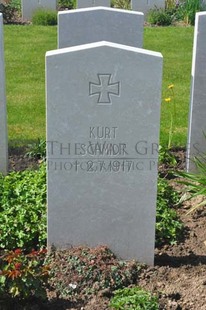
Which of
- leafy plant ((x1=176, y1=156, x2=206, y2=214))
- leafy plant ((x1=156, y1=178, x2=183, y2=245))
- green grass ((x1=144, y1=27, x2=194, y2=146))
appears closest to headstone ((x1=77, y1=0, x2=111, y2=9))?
green grass ((x1=144, y1=27, x2=194, y2=146))

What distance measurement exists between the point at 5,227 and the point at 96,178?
84cm

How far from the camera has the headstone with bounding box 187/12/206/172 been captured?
19.5ft

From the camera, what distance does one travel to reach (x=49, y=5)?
47.8 feet

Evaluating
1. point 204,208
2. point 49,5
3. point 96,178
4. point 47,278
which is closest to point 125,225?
point 96,178

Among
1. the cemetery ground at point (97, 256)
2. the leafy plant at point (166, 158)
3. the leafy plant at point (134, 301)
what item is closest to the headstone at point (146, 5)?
the cemetery ground at point (97, 256)

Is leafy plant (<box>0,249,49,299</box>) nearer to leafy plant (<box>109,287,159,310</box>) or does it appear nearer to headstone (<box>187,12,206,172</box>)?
leafy plant (<box>109,287,159,310</box>)

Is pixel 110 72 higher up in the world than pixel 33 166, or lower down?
higher up

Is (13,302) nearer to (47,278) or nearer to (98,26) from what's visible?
(47,278)

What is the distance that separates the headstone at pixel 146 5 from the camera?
1454 centimetres

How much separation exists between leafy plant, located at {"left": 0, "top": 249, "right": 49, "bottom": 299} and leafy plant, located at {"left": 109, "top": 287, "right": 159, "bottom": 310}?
1.50 ft

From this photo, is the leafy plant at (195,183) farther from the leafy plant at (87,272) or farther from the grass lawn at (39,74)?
the grass lawn at (39,74)

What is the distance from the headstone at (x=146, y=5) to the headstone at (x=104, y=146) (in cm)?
1055

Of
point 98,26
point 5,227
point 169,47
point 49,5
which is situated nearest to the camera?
point 5,227

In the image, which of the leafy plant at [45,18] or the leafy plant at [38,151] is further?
the leafy plant at [45,18]
